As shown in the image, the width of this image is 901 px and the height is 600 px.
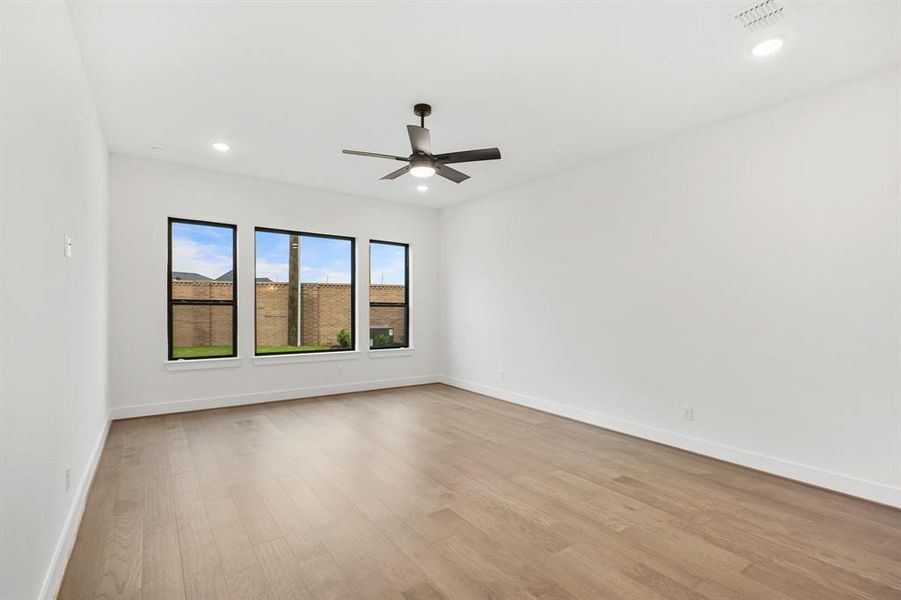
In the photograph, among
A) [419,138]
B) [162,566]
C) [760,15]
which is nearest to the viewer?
[162,566]

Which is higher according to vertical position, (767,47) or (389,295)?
(767,47)

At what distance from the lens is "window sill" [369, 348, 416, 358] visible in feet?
21.8

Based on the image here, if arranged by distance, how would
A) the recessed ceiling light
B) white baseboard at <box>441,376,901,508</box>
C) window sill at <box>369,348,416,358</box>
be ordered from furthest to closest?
1. window sill at <box>369,348,416,358</box>
2. white baseboard at <box>441,376,901,508</box>
3. the recessed ceiling light

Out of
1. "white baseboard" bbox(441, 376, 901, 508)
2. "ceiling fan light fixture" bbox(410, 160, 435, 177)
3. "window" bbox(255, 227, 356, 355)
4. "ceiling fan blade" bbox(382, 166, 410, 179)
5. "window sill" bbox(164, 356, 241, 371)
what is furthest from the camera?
"window" bbox(255, 227, 356, 355)

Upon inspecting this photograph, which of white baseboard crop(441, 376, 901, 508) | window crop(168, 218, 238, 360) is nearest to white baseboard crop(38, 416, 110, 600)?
window crop(168, 218, 238, 360)

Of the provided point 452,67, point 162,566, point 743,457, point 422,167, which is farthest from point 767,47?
point 162,566

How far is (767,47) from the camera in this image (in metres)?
2.72

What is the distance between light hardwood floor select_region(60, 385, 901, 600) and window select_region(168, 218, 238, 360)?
54.9 inches

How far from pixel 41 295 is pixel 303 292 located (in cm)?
440

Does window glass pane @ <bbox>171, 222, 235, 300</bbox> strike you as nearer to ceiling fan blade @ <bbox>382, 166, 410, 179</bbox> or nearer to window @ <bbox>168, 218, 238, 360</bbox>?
window @ <bbox>168, 218, 238, 360</bbox>

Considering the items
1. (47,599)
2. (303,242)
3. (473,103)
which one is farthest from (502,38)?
(303,242)

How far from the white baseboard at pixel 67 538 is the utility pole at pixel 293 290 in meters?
2.91

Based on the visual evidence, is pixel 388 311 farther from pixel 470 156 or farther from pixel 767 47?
pixel 767 47

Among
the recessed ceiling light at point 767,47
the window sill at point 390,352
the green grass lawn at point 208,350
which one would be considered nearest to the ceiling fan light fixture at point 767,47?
the recessed ceiling light at point 767,47
